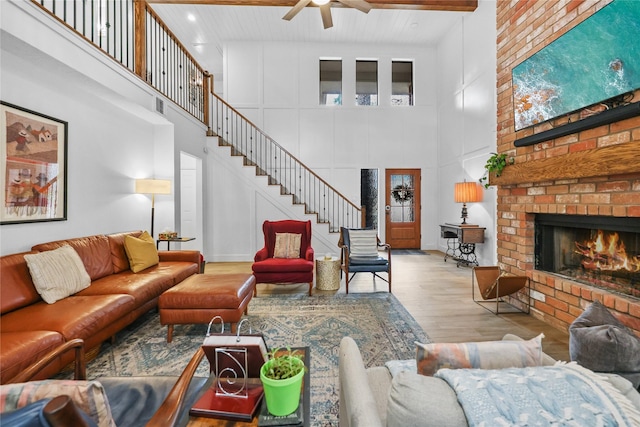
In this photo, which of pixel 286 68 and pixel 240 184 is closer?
pixel 240 184

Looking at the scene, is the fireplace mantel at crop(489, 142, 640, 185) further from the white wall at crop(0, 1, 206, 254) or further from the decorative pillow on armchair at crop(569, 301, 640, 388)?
the white wall at crop(0, 1, 206, 254)

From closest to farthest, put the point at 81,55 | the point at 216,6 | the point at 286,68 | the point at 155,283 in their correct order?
the point at 81,55, the point at 155,283, the point at 216,6, the point at 286,68

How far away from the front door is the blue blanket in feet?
23.1

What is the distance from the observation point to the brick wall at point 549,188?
238cm

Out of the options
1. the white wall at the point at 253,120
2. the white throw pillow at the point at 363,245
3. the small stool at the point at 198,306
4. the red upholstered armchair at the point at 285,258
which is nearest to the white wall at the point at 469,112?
the white wall at the point at 253,120

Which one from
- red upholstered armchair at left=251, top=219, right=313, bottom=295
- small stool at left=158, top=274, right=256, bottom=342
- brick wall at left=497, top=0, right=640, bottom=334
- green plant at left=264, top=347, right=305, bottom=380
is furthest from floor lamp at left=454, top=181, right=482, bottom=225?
green plant at left=264, top=347, right=305, bottom=380

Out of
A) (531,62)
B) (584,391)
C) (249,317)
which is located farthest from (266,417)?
(531,62)

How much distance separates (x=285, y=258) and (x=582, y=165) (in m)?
3.48

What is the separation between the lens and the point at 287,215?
6.71m

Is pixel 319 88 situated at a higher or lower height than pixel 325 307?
higher

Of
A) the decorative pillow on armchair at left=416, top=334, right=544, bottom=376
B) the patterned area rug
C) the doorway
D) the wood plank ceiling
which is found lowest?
the patterned area rug

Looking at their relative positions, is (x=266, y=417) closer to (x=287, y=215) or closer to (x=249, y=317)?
(x=249, y=317)

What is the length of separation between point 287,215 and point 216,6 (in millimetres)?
4412

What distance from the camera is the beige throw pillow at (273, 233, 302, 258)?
454cm
